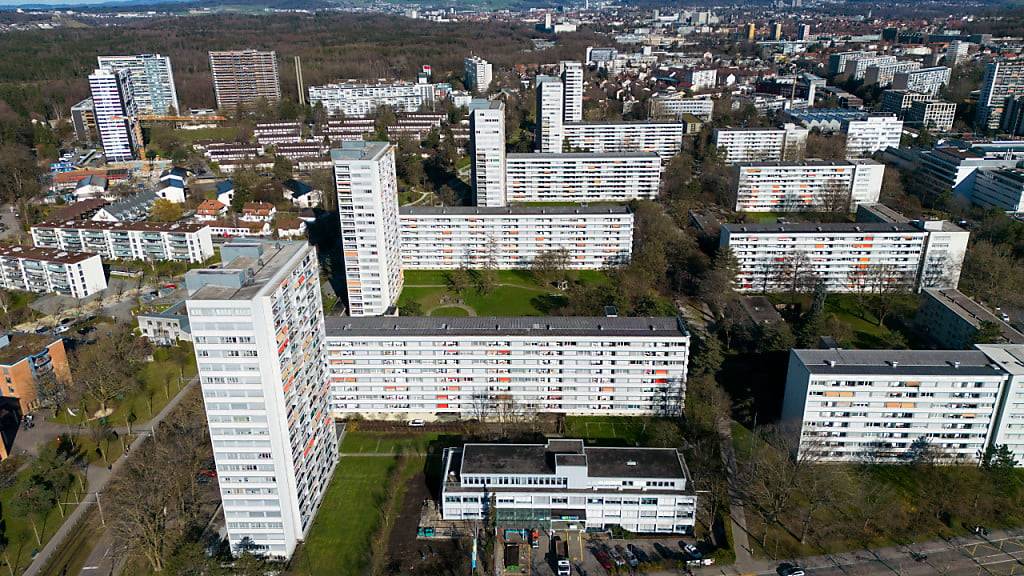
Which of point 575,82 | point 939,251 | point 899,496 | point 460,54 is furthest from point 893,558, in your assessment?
point 460,54

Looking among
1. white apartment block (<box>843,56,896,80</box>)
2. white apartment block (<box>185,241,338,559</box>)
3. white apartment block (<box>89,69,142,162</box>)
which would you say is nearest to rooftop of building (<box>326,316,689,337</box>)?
white apartment block (<box>185,241,338,559</box>)

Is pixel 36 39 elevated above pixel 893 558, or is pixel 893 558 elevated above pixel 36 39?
pixel 36 39

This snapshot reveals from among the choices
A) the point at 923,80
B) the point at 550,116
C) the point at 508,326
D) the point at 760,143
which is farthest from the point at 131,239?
the point at 923,80

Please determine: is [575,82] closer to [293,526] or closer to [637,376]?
[637,376]

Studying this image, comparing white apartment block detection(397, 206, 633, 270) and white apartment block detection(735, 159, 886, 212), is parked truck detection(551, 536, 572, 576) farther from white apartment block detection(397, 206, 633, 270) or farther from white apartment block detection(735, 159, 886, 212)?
white apartment block detection(735, 159, 886, 212)

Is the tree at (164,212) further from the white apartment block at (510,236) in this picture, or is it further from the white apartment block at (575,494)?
the white apartment block at (575,494)

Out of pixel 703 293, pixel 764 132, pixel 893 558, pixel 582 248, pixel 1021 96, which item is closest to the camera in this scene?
pixel 893 558

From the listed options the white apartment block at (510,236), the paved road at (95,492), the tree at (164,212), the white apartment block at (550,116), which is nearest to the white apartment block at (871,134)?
the white apartment block at (550,116)

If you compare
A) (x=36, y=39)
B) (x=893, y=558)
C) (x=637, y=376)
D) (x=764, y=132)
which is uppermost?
(x=36, y=39)
